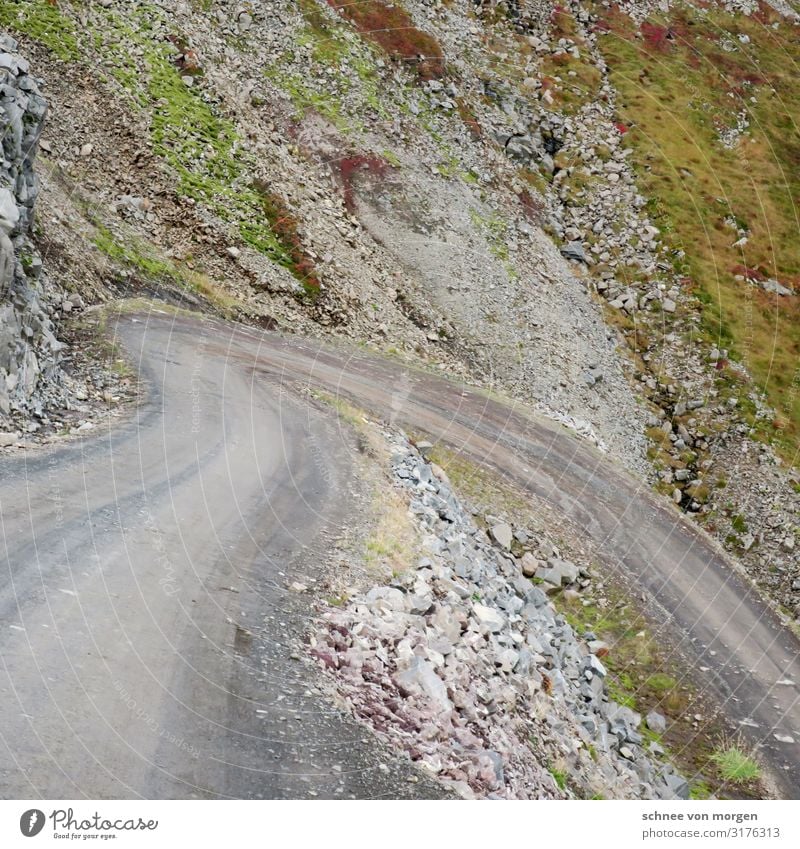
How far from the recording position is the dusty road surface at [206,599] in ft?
32.6

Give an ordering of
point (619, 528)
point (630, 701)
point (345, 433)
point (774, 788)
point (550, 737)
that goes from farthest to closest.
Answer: point (619, 528) < point (345, 433) < point (630, 701) < point (774, 788) < point (550, 737)

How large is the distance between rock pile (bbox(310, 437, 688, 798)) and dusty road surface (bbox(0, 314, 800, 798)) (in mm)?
1071

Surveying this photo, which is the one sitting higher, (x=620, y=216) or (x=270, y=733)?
(x=620, y=216)

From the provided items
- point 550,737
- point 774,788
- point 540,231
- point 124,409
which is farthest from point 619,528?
point 540,231

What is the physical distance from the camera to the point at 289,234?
150ft

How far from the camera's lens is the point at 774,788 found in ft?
74.3

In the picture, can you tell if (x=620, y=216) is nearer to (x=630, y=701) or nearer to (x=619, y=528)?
(x=619, y=528)

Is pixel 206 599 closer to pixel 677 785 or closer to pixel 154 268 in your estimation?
pixel 677 785

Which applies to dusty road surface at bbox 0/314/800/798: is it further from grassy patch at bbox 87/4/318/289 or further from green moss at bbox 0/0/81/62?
green moss at bbox 0/0/81/62

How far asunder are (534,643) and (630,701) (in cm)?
653

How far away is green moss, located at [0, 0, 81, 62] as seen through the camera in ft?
140

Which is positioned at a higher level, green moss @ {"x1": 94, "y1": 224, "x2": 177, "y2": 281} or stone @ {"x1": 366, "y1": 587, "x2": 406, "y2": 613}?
stone @ {"x1": 366, "y1": 587, "x2": 406, "y2": 613}

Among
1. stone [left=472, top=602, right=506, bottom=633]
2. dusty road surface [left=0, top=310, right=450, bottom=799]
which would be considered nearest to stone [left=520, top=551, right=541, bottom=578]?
dusty road surface [left=0, top=310, right=450, bottom=799]

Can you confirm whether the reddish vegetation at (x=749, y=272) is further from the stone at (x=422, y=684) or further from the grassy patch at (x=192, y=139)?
the stone at (x=422, y=684)
